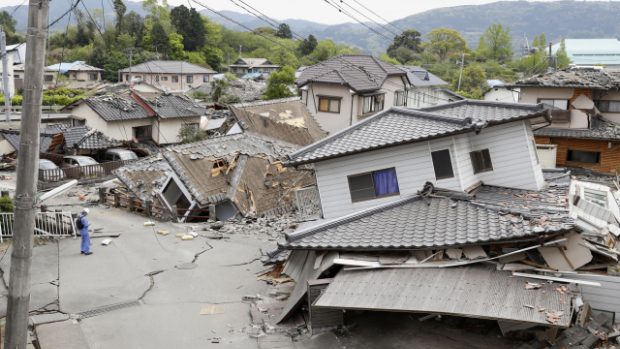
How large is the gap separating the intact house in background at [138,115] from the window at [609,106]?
26423mm

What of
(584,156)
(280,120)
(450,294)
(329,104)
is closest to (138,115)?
(280,120)

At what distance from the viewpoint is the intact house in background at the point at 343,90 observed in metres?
35.2

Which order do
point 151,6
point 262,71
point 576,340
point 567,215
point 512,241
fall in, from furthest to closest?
point 151,6, point 262,71, point 567,215, point 512,241, point 576,340

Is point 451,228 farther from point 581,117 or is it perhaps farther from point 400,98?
point 400,98

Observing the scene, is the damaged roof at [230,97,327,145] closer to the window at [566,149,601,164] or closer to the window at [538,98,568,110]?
the window at [538,98,568,110]

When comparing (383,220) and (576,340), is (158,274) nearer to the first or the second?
(383,220)

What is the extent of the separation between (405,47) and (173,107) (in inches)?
2570

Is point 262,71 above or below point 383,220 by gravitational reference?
above

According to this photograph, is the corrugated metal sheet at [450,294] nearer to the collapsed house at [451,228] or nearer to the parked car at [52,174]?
the collapsed house at [451,228]

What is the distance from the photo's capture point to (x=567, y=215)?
11.1 m

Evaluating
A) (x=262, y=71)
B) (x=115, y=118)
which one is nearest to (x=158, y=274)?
(x=115, y=118)

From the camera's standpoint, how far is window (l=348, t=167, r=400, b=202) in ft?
45.2

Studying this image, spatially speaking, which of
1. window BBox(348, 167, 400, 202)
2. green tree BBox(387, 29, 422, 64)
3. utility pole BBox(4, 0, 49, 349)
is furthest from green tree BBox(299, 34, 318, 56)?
utility pole BBox(4, 0, 49, 349)

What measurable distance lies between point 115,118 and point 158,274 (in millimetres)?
23643
